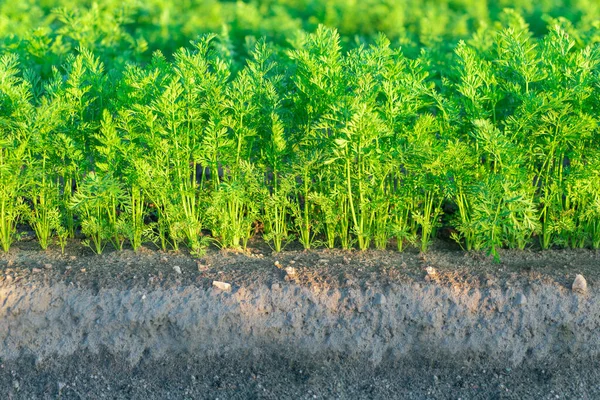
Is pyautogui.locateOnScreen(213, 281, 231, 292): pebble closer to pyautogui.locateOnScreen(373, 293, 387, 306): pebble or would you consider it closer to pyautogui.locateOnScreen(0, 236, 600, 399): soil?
pyautogui.locateOnScreen(0, 236, 600, 399): soil

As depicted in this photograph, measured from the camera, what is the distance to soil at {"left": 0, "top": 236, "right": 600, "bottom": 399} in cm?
397

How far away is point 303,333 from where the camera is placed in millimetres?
4000

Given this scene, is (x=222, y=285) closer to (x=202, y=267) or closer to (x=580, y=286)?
(x=202, y=267)

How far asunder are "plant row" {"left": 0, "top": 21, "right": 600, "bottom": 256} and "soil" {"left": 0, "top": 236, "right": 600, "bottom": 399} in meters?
0.39

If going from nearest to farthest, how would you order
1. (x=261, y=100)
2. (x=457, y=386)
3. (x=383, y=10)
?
(x=457, y=386), (x=261, y=100), (x=383, y=10)

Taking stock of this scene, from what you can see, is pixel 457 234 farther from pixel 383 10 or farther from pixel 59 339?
pixel 383 10

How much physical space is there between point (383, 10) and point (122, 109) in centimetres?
500

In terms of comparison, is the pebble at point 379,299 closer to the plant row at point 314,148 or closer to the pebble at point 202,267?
the plant row at point 314,148

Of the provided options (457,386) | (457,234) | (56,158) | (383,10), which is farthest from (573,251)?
(383,10)

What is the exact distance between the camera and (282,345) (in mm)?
4008

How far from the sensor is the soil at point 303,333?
397 cm

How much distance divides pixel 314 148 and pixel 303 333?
3.12 ft

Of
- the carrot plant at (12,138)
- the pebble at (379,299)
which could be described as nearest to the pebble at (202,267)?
the pebble at (379,299)

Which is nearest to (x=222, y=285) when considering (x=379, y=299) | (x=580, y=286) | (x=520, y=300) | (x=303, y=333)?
(x=303, y=333)
